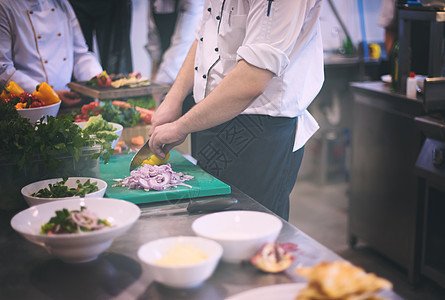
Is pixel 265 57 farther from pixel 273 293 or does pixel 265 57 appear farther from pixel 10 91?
pixel 10 91

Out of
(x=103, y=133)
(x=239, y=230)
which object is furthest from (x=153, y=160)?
(x=239, y=230)

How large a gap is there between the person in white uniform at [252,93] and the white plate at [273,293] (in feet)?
2.56

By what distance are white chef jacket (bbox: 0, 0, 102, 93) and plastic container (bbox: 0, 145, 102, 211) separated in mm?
1073

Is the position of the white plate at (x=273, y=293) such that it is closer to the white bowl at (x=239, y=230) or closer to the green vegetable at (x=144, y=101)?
the white bowl at (x=239, y=230)

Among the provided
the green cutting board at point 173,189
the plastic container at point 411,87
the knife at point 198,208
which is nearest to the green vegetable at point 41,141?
the green cutting board at point 173,189

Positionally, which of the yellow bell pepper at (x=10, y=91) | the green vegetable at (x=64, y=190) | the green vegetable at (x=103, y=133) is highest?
the yellow bell pepper at (x=10, y=91)

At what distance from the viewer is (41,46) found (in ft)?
8.76

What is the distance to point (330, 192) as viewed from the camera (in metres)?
4.58

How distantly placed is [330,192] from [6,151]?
3.59 metres

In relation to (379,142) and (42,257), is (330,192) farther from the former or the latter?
(42,257)

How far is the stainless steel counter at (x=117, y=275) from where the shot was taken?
0.95 metres

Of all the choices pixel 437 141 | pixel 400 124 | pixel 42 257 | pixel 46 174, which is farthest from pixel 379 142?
pixel 42 257

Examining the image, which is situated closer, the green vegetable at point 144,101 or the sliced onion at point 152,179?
the sliced onion at point 152,179

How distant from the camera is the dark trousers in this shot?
185 centimetres
